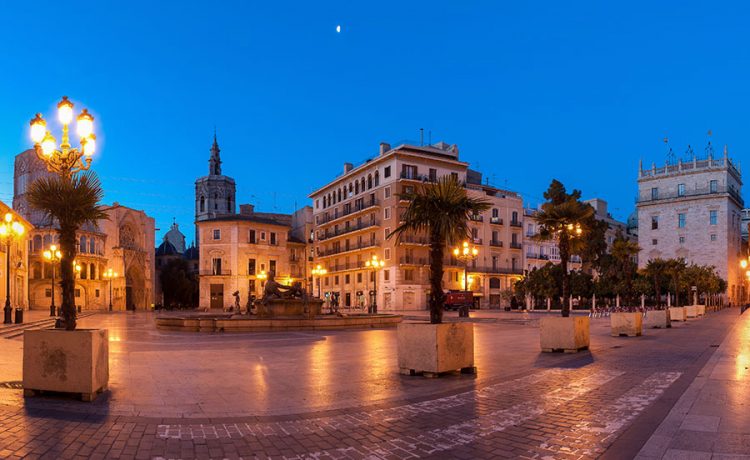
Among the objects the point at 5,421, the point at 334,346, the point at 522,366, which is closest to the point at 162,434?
the point at 5,421

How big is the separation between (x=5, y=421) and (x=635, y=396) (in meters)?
8.30

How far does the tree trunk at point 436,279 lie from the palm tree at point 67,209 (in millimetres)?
6237

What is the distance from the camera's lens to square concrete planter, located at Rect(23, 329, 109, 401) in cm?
715

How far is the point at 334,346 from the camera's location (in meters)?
15.0

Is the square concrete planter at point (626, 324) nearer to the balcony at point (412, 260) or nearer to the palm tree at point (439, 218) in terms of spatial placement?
the palm tree at point (439, 218)

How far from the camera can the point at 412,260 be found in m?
57.7

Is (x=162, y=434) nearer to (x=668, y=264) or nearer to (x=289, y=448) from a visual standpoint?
(x=289, y=448)

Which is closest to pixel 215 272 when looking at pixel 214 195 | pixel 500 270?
pixel 500 270

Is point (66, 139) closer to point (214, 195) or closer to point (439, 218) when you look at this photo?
point (439, 218)

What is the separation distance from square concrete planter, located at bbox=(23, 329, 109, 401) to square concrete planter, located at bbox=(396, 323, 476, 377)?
505cm

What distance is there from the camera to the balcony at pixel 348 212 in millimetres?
61531

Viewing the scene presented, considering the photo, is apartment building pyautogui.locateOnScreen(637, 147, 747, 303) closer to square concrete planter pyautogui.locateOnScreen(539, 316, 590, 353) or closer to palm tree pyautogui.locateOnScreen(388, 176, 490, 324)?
square concrete planter pyautogui.locateOnScreen(539, 316, 590, 353)

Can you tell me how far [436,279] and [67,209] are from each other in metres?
6.67

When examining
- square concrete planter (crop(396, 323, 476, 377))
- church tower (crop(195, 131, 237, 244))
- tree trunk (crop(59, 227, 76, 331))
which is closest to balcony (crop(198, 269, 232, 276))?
church tower (crop(195, 131, 237, 244))
